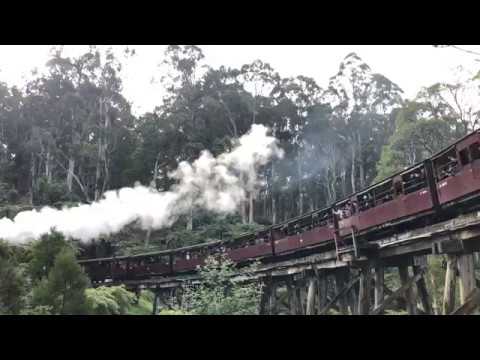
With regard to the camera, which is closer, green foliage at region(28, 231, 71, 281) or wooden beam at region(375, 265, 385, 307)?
green foliage at region(28, 231, 71, 281)

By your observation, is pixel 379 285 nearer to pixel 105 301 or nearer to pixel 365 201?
pixel 365 201

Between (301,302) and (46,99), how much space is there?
32.8 m

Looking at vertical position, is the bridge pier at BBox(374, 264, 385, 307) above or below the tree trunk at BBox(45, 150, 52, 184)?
below

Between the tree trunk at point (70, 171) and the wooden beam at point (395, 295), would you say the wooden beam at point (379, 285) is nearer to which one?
the wooden beam at point (395, 295)

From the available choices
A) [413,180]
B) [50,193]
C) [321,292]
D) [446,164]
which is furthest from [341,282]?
[50,193]

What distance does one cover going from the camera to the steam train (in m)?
8.11

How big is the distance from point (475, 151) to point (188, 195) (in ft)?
94.6

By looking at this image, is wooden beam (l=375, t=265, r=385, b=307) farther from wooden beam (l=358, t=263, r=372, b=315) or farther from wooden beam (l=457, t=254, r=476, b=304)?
wooden beam (l=457, t=254, r=476, b=304)

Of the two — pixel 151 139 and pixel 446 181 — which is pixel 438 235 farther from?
pixel 151 139

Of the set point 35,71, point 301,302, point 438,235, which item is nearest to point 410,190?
point 438,235

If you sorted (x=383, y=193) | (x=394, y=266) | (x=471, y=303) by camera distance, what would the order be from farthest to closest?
1. (x=394, y=266)
2. (x=383, y=193)
3. (x=471, y=303)

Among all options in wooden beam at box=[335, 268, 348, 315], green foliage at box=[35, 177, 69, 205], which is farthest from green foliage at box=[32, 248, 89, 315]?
green foliage at box=[35, 177, 69, 205]

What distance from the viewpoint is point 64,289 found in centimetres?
829

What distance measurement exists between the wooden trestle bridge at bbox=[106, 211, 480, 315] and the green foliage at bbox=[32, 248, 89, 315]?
191 inches
